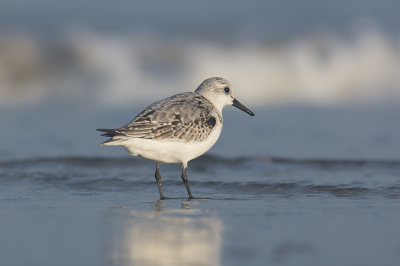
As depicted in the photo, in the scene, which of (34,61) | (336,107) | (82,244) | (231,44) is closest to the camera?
(82,244)

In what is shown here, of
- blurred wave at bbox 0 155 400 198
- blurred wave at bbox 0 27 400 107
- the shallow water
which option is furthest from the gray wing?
blurred wave at bbox 0 27 400 107

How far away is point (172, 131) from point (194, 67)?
1305 cm

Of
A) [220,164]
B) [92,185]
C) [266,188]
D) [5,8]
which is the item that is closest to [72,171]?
[92,185]

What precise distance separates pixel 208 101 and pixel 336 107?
10128mm

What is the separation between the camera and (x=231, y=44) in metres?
20.3

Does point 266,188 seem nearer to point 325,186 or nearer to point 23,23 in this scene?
point 325,186

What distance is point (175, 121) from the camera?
6598 millimetres

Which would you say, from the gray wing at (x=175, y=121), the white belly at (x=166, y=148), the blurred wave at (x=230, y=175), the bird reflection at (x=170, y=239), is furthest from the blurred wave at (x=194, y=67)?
the bird reflection at (x=170, y=239)

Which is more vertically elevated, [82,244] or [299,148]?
[299,148]

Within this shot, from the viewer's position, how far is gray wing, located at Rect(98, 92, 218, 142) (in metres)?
6.36

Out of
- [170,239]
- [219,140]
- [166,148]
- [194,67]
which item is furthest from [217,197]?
[194,67]

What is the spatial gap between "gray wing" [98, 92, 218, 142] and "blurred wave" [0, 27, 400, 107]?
1062 cm

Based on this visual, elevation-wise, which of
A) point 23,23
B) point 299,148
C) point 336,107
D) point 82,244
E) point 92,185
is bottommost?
point 82,244

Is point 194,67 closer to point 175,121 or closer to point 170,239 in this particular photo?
point 175,121
